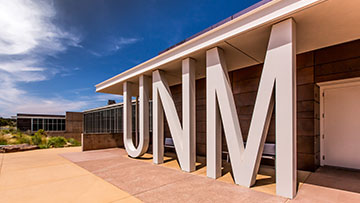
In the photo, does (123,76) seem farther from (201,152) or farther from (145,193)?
(145,193)

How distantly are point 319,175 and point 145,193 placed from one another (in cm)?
489

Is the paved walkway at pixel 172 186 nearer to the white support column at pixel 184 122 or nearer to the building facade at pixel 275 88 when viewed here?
the building facade at pixel 275 88

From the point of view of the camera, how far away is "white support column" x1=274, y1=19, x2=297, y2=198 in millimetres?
3830

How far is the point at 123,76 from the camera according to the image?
344 inches

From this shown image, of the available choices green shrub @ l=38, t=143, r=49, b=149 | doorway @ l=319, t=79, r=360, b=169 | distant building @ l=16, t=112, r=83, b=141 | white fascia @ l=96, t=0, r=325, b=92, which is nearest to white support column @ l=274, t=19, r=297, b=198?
white fascia @ l=96, t=0, r=325, b=92

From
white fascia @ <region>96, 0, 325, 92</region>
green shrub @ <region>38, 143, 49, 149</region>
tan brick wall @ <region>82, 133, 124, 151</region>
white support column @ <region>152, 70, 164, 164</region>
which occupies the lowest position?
green shrub @ <region>38, 143, 49, 149</region>

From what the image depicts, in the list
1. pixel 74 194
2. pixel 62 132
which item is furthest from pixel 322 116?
pixel 62 132

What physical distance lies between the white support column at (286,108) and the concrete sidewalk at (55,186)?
3135 millimetres

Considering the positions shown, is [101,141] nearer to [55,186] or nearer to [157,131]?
[157,131]

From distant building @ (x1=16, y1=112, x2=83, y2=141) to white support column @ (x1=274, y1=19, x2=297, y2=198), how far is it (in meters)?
28.8

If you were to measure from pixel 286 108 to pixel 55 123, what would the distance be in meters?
31.9

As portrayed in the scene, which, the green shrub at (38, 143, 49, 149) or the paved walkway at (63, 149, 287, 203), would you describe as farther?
the green shrub at (38, 143, 49, 149)

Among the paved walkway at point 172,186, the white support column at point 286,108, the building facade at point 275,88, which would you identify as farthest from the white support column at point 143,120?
the white support column at point 286,108

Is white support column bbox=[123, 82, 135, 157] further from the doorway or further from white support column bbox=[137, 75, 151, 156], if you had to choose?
the doorway
